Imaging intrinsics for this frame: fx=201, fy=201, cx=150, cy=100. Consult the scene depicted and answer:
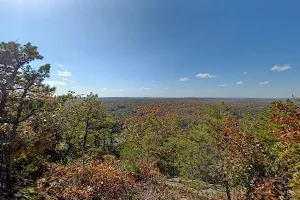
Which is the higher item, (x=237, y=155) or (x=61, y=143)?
(x=237, y=155)

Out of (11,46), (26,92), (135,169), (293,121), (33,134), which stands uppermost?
(11,46)

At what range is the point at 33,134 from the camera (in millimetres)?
8438

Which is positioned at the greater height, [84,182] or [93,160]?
[93,160]

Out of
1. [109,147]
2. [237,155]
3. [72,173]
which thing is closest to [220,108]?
[237,155]

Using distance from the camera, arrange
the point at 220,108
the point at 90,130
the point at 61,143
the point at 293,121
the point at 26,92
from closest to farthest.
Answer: the point at 293,121
the point at 26,92
the point at 220,108
the point at 61,143
the point at 90,130

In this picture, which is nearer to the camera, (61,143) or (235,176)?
(235,176)

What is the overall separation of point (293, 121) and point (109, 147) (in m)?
20.3

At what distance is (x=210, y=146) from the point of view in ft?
40.0

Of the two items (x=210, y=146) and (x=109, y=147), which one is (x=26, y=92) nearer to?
(x=210, y=146)

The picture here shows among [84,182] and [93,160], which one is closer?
[84,182]

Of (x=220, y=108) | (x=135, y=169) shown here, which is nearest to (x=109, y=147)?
(x=135, y=169)

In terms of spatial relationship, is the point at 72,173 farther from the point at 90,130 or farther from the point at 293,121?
the point at 90,130

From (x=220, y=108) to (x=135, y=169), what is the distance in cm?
696

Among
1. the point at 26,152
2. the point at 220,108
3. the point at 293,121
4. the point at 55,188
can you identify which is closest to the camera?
the point at 293,121
